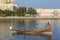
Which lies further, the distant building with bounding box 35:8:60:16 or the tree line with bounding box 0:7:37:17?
the distant building with bounding box 35:8:60:16

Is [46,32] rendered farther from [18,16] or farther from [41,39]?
[18,16]

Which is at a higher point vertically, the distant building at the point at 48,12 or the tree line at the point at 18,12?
the tree line at the point at 18,12

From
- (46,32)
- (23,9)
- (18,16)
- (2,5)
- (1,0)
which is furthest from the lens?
(1,0)

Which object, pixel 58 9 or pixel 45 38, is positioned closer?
pixel 45 38

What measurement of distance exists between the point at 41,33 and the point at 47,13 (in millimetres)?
77386

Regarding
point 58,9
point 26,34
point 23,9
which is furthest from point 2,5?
point 26,34

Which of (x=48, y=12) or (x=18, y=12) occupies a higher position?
(x=18, y=12)

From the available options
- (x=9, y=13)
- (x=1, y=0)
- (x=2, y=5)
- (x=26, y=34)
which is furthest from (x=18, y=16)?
(x=26, y=34)

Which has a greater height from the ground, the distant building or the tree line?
the tree line

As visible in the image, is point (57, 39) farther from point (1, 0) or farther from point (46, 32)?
point (1, 0)

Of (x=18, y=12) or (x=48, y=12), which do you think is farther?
(x=48, y=12)

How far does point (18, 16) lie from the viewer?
8700cm

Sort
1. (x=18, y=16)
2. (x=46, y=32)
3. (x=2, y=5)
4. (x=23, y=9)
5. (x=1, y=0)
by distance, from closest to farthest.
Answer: (x=46, y=32) → (x=18, y=16) → (x=23, y=9) → (x=2, y=5) → (x=1, y=0)

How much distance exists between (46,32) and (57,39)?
2.53m
